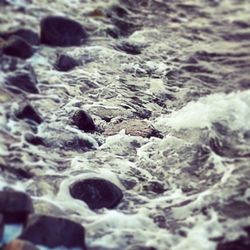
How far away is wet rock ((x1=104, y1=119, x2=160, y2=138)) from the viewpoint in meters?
8.26

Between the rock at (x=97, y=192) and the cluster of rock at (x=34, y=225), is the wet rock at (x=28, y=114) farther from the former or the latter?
the cluster of rock at (x=34, y=225)

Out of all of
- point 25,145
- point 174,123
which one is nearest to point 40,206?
point 25,145

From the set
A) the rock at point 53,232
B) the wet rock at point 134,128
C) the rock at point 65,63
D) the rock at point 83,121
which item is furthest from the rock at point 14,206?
the rock at point 65,63

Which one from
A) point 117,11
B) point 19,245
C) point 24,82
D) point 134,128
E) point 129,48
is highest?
point 117,11

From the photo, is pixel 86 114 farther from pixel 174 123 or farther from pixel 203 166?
pixel 203 166

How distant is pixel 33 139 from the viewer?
770cm

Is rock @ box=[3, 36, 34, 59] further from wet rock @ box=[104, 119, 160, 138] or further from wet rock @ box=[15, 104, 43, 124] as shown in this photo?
wet rock @ box=[104, 119, 160, 138]

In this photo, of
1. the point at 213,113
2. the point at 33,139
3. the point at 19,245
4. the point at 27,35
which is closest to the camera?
the point at 19,245

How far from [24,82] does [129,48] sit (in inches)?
99.8

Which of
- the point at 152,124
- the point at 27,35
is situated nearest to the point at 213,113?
the point at 152,124

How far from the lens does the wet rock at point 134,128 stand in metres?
8.26

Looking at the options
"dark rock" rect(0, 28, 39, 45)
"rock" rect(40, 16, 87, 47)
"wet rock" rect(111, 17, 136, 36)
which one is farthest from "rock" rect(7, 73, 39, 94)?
"wet rock" rect(111, 17, 136, 36)

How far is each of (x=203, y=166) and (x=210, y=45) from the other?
4.33 meters

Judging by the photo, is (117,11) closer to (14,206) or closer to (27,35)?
(27,35)
